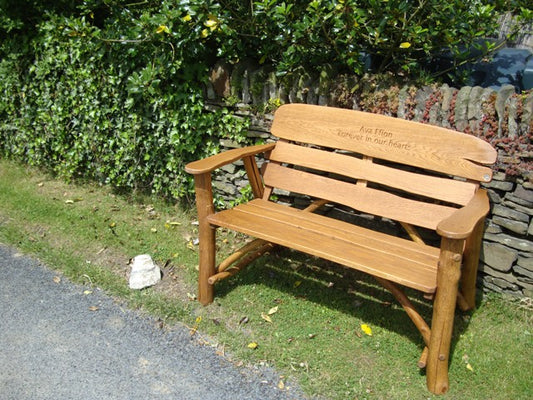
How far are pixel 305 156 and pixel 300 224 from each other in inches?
23.1

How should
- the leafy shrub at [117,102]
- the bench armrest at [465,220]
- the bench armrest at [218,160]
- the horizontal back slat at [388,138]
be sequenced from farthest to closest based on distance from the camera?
the leafy shrub at [117,102] < the bench armrest at [218,160] < the horizontal back slat at [388,138] < the bench armrest at [465,220]

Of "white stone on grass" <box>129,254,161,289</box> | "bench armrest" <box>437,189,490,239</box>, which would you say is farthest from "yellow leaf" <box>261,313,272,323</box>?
"bench armrest" <box>437,189,490,239</box>

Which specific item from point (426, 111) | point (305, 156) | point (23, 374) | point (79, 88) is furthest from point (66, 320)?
point (426, 111)

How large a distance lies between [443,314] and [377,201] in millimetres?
950

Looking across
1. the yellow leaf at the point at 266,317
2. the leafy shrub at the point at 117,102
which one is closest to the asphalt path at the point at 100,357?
the yellow leaf at the point at 266,317

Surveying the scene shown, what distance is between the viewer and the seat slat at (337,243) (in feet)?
8.87

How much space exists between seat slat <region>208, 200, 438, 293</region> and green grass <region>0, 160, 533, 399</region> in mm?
585

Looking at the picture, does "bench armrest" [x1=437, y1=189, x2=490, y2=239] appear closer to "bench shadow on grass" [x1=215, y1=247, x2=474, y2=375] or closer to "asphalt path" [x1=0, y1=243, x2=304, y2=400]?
"bench shadow on grass" [x1=215, y1=247, x2=474, y2=375]

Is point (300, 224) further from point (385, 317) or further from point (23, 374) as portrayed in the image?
point (23, 374)

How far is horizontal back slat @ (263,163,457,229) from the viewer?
3.17m

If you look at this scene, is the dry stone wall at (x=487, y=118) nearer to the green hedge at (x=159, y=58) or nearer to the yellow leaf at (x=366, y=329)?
the green hedge at (x=159, y=58)

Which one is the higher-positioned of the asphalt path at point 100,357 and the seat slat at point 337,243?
the seat slat at point 337,243

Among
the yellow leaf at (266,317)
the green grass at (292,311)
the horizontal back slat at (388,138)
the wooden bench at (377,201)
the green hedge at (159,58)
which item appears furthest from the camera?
the green hedge at (159,58)

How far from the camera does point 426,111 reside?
344 cm
